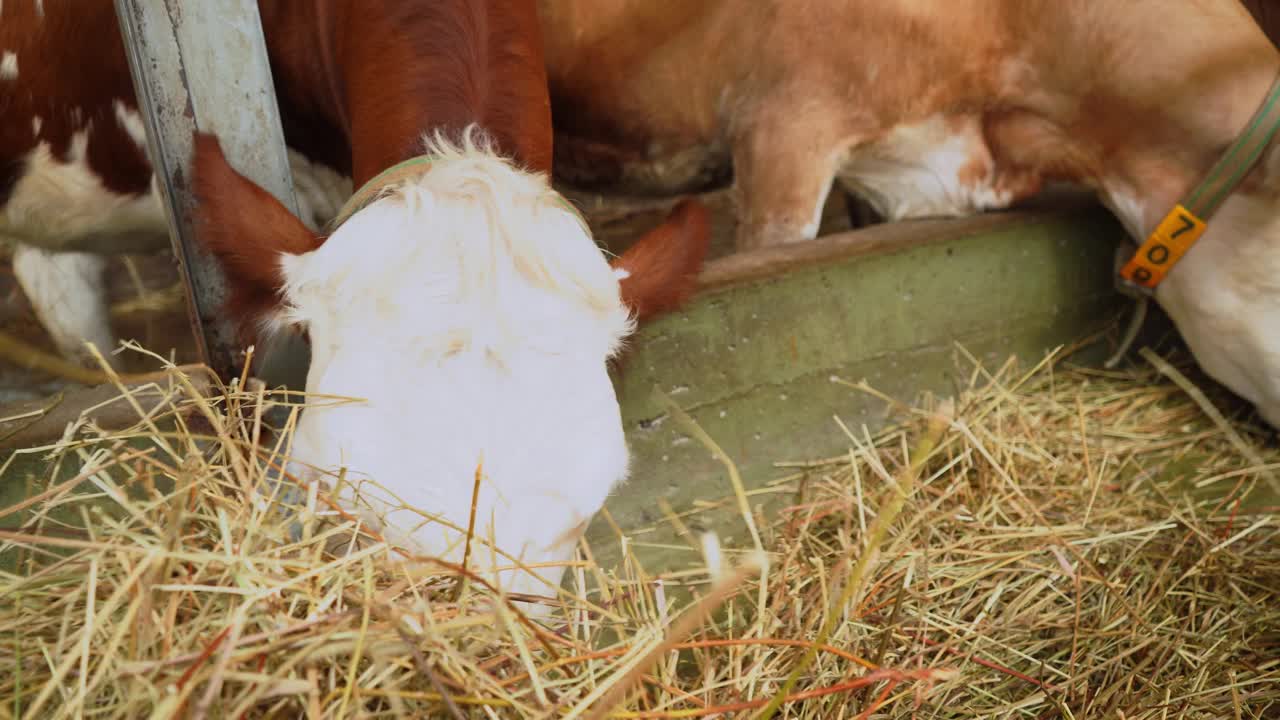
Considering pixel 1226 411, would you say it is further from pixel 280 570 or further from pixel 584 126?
pixel 280 570

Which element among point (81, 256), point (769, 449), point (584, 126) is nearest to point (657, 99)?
point (584, 126)

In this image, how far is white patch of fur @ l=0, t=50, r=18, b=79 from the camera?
6.77 feet

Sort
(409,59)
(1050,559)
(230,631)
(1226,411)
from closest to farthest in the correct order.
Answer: (230,631) < (409,59) < (1050,559) < (1226,411)

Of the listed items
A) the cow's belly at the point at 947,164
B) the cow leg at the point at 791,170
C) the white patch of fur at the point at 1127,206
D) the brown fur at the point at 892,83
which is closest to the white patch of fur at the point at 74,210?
the brown fur at the point at 892,83

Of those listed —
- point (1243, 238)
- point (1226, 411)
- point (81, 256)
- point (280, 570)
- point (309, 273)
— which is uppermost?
point (309, 273)

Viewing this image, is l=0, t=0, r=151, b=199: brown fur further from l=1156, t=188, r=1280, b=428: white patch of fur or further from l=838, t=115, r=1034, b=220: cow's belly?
l=1156, t=188, r=1280, b=428: white patch of fur

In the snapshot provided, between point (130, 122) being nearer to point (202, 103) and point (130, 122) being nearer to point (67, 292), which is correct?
point (67, 292)

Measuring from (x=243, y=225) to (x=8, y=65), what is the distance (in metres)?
1.32

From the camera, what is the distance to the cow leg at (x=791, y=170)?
7.97 feet

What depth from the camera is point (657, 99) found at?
2.61 meters

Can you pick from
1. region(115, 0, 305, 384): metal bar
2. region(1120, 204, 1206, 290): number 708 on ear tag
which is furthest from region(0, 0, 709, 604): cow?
region(1120, 204, 1206, 290): number 708 on ear tag

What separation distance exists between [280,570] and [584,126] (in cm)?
194

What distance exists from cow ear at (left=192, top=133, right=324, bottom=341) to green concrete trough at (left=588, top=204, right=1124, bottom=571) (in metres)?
0.75

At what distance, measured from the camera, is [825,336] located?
2.16 m
